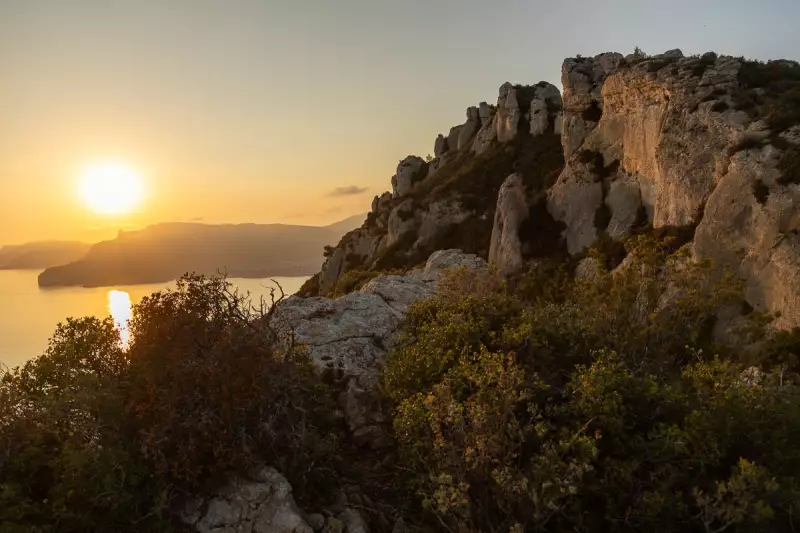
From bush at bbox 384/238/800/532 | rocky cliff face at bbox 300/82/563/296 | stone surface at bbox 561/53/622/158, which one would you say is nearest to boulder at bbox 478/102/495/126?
rocky cliff face at bbox 300/82/563/296

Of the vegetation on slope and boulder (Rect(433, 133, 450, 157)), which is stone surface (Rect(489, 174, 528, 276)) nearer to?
the vegetation on slope

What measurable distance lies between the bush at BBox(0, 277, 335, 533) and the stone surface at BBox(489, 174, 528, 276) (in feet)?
111

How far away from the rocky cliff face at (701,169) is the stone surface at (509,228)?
12.3ft

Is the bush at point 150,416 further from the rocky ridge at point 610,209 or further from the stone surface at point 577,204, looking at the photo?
the stone surface at point 577,204

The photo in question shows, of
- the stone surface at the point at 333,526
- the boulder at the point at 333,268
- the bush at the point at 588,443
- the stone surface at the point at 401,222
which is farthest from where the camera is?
the boulder at the point at 333,268

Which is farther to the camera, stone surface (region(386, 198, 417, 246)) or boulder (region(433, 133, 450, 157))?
boulder (region(433, 133, 450, 157))

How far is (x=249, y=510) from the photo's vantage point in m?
10.4

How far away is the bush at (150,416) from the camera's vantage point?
32.7 feet

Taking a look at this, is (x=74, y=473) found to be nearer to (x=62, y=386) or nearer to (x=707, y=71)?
(x=62, y=386)

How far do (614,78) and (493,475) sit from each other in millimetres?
45062

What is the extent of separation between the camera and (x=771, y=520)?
30.8 feet

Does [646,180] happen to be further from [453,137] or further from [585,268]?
[453,137]

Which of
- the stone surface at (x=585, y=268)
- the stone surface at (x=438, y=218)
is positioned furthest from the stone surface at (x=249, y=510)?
the stone surface at (x=438, y=218)

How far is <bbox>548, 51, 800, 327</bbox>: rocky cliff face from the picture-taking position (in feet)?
83.1
